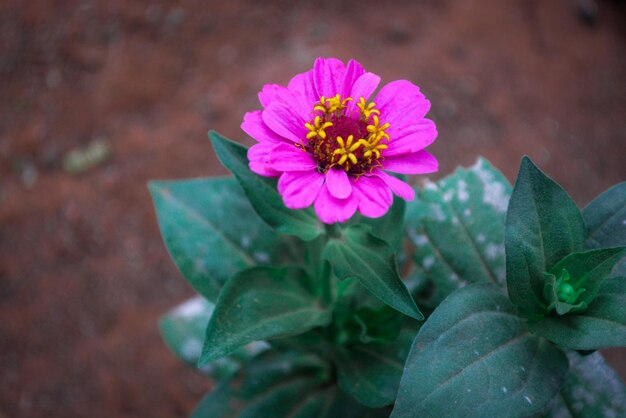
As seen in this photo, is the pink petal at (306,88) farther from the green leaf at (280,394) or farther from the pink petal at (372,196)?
the green leaf at (280,394)

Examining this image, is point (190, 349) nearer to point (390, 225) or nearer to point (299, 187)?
A: point (390, 225)

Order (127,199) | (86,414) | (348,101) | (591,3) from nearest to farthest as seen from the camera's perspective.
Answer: (348,101) → (86,414) → (127,199) → (591,3)

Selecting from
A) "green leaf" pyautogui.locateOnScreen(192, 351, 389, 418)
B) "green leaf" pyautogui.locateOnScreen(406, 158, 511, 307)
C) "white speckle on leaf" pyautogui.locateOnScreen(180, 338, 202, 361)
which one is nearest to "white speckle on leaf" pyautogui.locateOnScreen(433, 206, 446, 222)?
"green leaf" pyautogui.locateOnScreen(406, 158, 511, 307)

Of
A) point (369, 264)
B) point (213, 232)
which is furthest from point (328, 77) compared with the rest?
point (213, 232)

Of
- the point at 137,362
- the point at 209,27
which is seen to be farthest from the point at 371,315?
the point at 209,27

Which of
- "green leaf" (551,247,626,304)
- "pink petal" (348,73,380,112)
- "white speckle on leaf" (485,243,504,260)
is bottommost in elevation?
"white speckle on leaf" (485,243,504,260)

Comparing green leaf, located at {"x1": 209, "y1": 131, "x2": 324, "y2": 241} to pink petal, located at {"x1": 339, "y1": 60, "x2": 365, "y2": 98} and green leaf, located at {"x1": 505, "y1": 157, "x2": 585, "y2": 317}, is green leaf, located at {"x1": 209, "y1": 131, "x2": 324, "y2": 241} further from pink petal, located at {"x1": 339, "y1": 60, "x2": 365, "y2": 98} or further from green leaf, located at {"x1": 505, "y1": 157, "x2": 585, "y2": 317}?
green leaf, located at {"x1": 505, "y1": 157, "x2": 585, "y2": 317}

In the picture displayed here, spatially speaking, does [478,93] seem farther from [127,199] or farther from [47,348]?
[47,348]

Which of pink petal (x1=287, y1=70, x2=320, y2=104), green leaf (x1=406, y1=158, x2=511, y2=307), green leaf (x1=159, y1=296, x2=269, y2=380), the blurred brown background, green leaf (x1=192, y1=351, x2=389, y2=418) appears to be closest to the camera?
pink petal (x1=287, y1=70, x2=320, y2=104)
